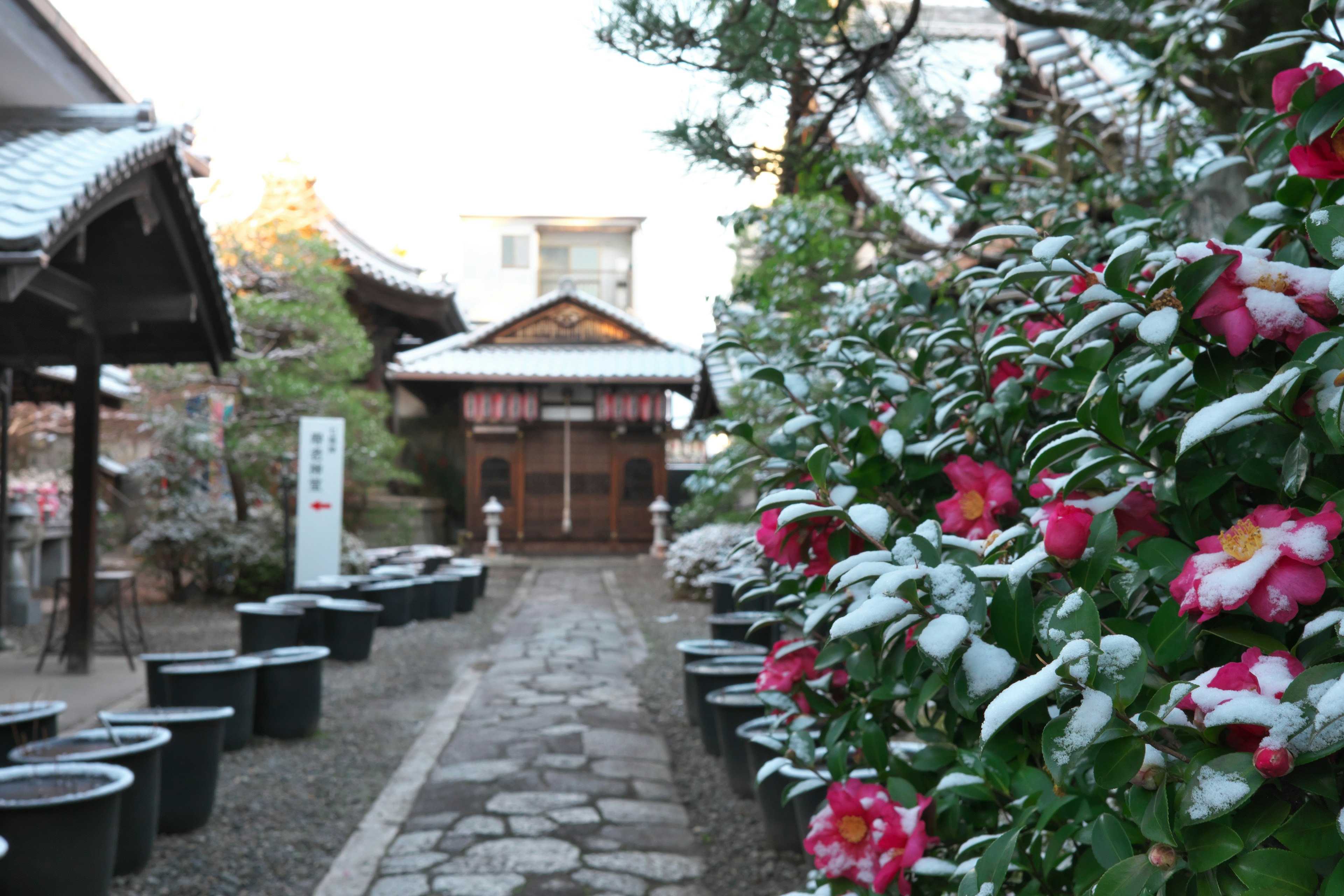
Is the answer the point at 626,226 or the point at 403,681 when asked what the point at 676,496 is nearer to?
the point at 626,226

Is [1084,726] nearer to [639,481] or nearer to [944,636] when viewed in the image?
[944,636]

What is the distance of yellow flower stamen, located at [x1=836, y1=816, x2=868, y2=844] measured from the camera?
182 centimetres

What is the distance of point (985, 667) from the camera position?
104cm

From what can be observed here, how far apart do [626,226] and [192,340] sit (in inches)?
805

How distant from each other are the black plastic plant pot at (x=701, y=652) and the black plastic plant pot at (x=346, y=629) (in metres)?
3.25

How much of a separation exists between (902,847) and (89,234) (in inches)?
279

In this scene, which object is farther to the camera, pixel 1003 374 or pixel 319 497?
pixel 319 497

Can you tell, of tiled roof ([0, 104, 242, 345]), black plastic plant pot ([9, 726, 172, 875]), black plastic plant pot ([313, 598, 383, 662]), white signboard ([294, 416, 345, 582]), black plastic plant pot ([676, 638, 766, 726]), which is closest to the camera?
black plastic plant pot ([9, 726, 172, 875])

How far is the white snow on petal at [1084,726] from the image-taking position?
0.88m

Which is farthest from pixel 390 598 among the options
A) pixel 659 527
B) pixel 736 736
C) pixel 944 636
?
pixel 944 636

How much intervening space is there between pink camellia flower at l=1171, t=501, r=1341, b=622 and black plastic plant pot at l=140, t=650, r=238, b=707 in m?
5.31

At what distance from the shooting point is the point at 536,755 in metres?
5.35

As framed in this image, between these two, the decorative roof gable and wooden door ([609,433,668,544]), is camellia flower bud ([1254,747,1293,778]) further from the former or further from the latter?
the decorative roof gable

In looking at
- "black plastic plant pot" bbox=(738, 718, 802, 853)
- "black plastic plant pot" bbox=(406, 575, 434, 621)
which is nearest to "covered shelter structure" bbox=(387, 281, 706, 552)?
"black plastic plant pot" bbox=(406, 575, 434, 621)
